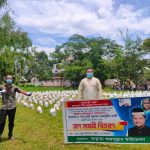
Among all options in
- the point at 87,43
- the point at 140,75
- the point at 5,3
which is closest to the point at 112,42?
the point at 87,43

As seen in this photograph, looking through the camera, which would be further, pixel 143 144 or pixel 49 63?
pixel 49 63

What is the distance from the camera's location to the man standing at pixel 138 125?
8438 millimetres

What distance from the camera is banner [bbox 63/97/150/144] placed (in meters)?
8.47

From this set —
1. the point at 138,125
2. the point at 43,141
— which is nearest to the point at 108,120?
the point at 138,125

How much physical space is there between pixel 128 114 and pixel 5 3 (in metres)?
18.2

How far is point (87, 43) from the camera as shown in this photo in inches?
2940

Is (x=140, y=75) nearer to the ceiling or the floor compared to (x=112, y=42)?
nearer to the floor

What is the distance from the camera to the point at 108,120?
29.0ft

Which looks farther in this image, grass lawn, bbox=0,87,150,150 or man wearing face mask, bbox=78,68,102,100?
man wearing face mask, bbox=78,68,102,100

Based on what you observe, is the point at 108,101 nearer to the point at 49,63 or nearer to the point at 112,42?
the point at 112,42

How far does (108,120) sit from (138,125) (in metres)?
0.74

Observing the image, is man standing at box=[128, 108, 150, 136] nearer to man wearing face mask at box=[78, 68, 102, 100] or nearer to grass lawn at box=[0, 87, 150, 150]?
grass lawn at box=[0, 87, 150, 150]

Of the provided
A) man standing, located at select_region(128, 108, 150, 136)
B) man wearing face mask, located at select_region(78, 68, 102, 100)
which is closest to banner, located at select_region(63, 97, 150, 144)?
man standing, located at select_region(128, 108, 150, 136)

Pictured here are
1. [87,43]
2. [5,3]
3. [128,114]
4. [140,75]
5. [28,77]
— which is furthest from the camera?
[28,77]
